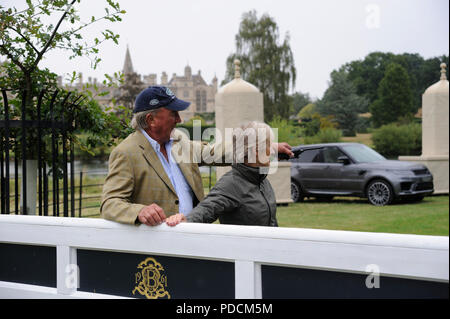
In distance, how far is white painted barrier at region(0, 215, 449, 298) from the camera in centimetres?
183

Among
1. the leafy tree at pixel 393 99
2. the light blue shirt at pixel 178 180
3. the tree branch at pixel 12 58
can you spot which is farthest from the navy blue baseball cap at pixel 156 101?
the leafy tree at pixel 393 99

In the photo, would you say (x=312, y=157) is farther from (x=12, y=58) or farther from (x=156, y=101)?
(x=156, y=101)

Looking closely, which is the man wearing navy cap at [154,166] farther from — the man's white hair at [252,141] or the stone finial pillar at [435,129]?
the stone finial pillar at [435,129]

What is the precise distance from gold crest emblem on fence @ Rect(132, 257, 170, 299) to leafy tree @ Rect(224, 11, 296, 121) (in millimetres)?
39750

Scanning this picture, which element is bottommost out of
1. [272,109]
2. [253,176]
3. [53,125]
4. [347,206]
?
[347,206]

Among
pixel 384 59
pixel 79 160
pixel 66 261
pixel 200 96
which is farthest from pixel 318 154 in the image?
pixel 200 96

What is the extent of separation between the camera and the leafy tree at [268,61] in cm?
4206

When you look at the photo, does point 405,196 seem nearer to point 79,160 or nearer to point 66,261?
point 66,261

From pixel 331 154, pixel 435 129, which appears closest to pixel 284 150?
pixel 331 154

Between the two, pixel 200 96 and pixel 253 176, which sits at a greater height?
pixel 200 96

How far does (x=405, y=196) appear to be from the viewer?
12.4 m

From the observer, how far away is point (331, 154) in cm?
1334

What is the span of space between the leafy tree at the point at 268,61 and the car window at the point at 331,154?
2849 cm
